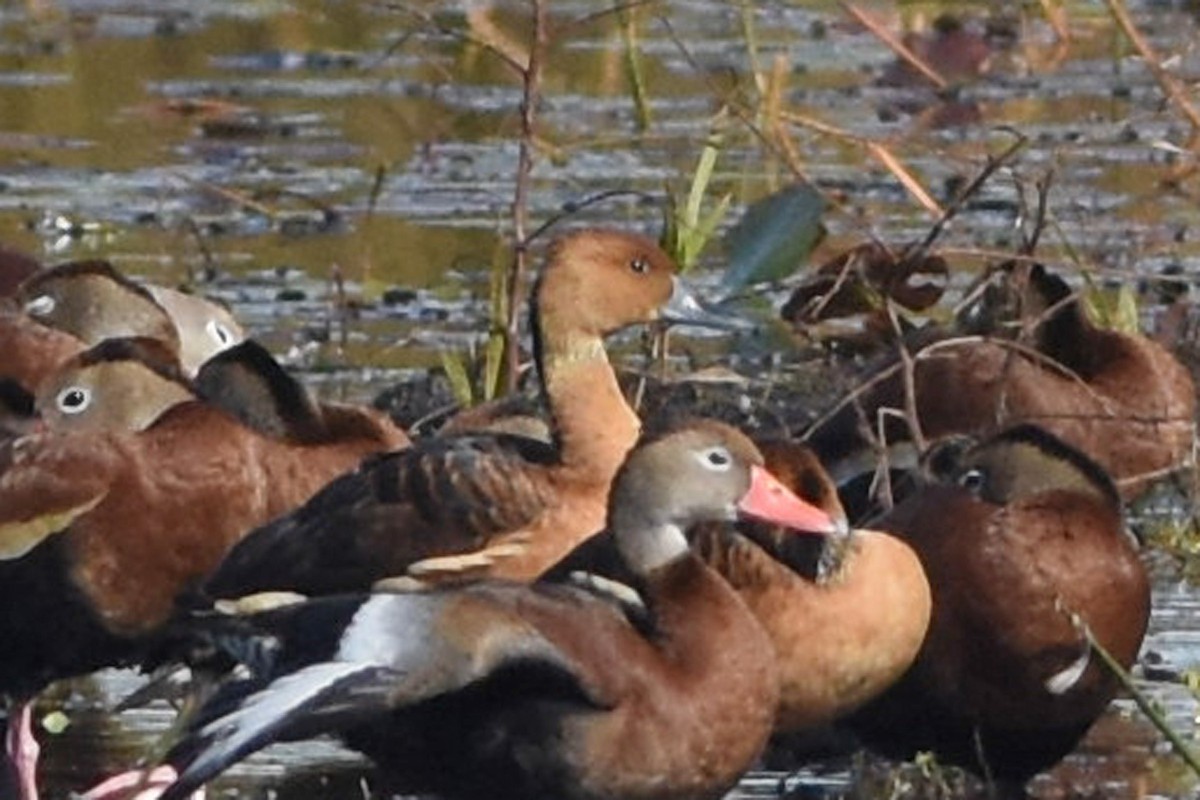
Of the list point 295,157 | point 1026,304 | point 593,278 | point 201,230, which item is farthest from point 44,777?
point 295,157

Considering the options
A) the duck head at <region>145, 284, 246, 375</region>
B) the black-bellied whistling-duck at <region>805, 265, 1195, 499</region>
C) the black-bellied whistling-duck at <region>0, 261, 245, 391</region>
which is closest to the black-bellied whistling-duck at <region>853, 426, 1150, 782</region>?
the black-bellied whistling-duck at <region>805, 265, 1195, 499</region>

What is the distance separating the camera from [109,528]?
354 inches

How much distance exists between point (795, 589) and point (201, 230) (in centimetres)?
618

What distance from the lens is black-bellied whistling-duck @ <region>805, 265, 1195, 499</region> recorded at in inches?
392

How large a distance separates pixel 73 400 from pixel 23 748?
3.20 ft

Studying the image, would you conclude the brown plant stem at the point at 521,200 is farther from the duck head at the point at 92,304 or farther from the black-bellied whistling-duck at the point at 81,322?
the duck head at the point at 92,304

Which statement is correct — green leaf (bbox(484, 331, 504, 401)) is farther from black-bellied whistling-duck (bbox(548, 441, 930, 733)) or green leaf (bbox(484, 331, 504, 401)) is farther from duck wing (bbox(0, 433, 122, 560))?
black-bellied whistling-duck (bbox(548, 441, 930, 733))

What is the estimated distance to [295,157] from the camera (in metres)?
15.5

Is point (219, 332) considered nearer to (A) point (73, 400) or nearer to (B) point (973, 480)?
(A) point (73, 400)

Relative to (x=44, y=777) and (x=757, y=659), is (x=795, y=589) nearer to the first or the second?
(x=757, y=659)

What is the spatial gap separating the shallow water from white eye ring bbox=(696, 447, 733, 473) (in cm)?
142

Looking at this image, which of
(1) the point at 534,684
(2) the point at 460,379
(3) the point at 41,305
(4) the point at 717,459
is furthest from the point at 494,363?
(1) the point at 534,684

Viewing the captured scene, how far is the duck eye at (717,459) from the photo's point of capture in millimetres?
7961

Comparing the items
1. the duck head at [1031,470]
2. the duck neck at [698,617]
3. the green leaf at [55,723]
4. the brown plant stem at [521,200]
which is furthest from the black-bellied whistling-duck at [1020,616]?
the brown plant stem at [521,200]
